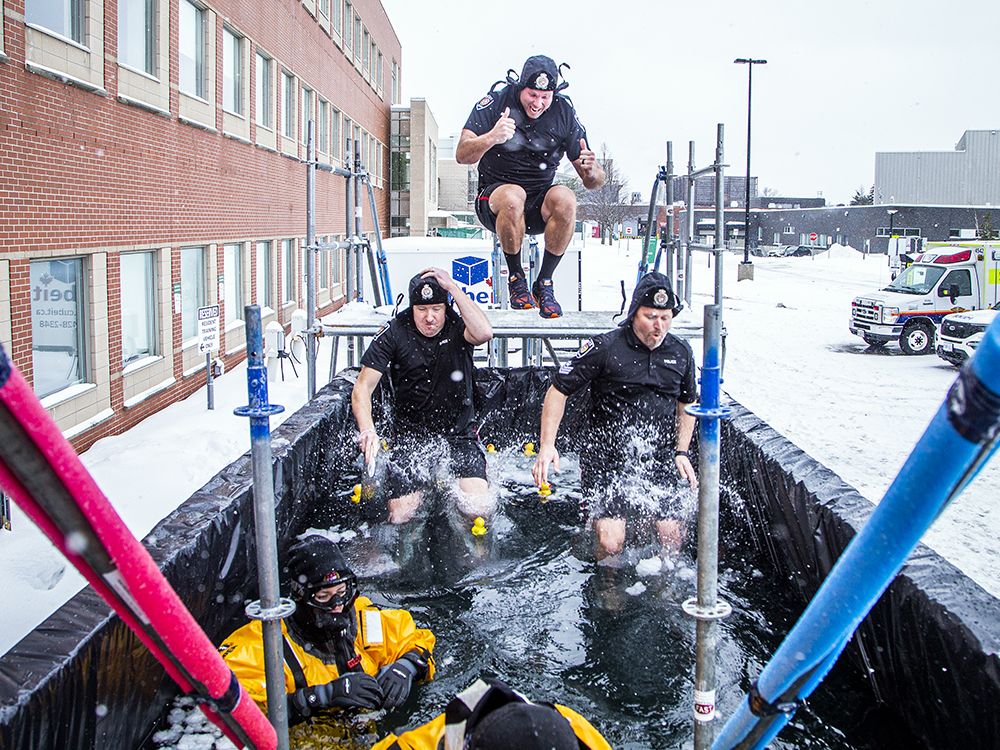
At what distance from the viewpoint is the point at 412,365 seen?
23.2 feet

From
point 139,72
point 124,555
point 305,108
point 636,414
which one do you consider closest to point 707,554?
A: point 124,555

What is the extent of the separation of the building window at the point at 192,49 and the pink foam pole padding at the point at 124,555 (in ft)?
47.6

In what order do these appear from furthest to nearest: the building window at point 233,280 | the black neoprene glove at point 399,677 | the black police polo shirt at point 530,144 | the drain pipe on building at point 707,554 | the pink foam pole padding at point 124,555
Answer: the building window at point 233,280, the black police polo shirt at point 530,144, the black neoprene glove at point 399,677, the drain pipe on building at point 707,554, the pink foam pole padding at point 124,555

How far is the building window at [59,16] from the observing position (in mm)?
9781

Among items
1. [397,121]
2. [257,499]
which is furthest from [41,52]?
[397,121]

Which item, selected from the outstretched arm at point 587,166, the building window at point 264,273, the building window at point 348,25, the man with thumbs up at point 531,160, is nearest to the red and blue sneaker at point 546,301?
the man with thumbs up at point 531,160

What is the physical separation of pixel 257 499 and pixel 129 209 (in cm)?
1095

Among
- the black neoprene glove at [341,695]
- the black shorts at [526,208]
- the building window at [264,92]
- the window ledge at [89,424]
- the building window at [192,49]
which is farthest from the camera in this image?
the building window at [264,92]

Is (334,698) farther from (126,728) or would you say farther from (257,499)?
(257,499)

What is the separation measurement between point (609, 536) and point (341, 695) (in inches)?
102

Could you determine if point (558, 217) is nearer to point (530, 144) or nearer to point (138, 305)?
point (530, 144)

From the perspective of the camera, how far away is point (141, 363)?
512 inches

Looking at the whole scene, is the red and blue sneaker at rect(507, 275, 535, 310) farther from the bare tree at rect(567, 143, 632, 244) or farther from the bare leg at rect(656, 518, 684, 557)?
the bare tree at rect(567, 143, 632, 244)

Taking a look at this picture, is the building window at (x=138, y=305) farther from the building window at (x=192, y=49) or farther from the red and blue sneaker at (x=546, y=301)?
the red and blue sneaker at (x=546, y=301)
